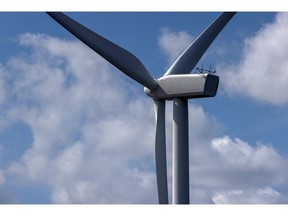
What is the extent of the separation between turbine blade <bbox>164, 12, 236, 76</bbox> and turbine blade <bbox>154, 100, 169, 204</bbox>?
2.73 m

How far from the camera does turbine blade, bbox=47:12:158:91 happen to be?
86.5 ft

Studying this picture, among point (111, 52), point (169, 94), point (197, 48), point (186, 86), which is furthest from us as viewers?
point (197, 48)

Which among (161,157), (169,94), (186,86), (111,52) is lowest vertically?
(161,157)

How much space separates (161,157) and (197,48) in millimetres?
6266

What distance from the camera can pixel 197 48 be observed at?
3108 centimetres

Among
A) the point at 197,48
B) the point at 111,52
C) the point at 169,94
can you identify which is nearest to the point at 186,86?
the point at 169,94

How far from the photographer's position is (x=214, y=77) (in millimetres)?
28781

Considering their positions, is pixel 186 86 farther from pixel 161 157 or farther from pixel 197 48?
pixel 161 157

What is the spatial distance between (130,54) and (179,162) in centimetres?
574

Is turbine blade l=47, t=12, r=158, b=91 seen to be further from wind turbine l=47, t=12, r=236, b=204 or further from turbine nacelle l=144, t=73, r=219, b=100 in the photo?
turbine nacelle l=144, t=73, r=219, b=100

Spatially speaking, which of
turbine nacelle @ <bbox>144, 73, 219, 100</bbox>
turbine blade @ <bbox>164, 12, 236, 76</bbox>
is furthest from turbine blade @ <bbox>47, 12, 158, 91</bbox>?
turbine blade @ <bbox>164, 12, 236, 76</bbox>

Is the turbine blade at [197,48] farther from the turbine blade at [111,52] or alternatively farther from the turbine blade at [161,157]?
the turbine blade at [161,157]

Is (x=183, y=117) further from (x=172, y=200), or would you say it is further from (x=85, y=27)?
(x=85, y=27)

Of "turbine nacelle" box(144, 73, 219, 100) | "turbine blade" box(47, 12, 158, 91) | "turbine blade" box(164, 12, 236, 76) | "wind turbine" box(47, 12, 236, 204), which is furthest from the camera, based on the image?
"turbine blade" box(164, 12, 236, 76)
